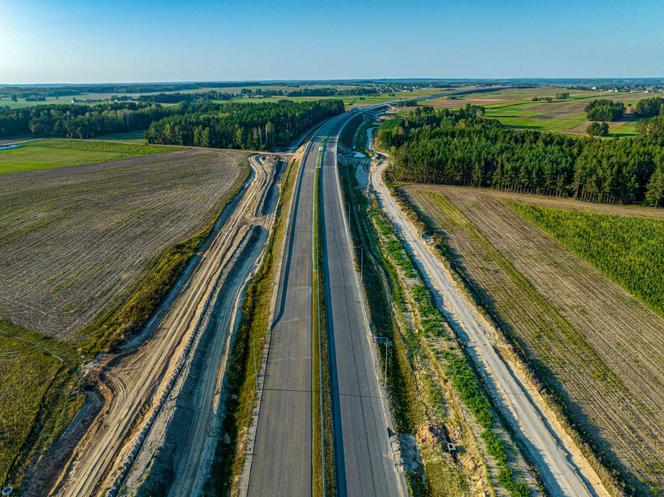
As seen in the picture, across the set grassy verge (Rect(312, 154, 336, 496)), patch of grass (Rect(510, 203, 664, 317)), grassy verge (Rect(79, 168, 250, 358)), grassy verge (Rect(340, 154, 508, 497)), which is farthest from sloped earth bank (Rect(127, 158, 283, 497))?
patch of grass (Rect(510, 203, 664, 317))

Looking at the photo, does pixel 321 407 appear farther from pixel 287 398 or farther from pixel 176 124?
pixel 176 124

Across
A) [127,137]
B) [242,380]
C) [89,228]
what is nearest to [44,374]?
[242,380]

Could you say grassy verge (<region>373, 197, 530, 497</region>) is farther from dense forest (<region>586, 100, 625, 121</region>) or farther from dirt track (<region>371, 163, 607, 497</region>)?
dense forest (<region>586, 100, 625, 121</region>)

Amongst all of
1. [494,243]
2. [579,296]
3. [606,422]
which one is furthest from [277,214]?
[606,422]

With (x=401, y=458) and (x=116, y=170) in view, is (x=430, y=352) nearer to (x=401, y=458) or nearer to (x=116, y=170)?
(x=401, y=458)

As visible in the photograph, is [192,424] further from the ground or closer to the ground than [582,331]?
closer to the ground

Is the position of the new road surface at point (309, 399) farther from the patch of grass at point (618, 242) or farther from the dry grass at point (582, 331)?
the patch of grass at point (618, 242)
